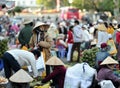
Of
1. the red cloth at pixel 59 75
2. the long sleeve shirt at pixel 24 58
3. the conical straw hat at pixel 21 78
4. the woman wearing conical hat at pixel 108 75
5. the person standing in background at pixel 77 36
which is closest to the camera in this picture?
the conical straw hat at pixel 21 78

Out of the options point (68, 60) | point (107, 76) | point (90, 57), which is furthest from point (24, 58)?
point (68, 60)

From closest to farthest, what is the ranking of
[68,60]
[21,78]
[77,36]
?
[21,78] < [77,36] < [68,60]

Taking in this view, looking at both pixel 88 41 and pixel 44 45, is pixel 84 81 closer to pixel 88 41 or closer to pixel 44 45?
pixel 44 45

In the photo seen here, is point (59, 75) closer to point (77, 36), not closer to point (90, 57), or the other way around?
point (90, 57)

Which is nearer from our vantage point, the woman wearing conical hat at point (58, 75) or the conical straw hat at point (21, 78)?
the conical straw hat at point (21, 78)

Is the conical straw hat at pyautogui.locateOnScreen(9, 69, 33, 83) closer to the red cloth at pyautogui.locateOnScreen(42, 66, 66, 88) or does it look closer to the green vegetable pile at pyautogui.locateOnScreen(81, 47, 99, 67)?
the red cloth at pyautogui.locateOnScreen(42, 66, 66, 88)

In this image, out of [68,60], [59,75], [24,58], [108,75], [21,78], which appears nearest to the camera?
[21,78]

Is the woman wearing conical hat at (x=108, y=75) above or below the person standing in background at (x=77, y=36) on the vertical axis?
above

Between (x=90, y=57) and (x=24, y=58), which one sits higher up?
(x=24, y=58)

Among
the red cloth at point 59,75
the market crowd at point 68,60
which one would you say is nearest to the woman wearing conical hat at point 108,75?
the market crowd at point 68,60

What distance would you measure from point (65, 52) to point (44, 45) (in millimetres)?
7886

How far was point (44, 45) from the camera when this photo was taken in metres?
13.5

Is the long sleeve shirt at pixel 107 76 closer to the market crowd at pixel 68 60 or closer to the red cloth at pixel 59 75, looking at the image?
the market crowd at pixel 68 60

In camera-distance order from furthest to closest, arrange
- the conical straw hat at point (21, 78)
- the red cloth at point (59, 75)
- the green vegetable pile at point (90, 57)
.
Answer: the green vegetable pile at point (90, 57) < the red cloth at point (59, 75) < the conical straw hat at point (21, 78)
